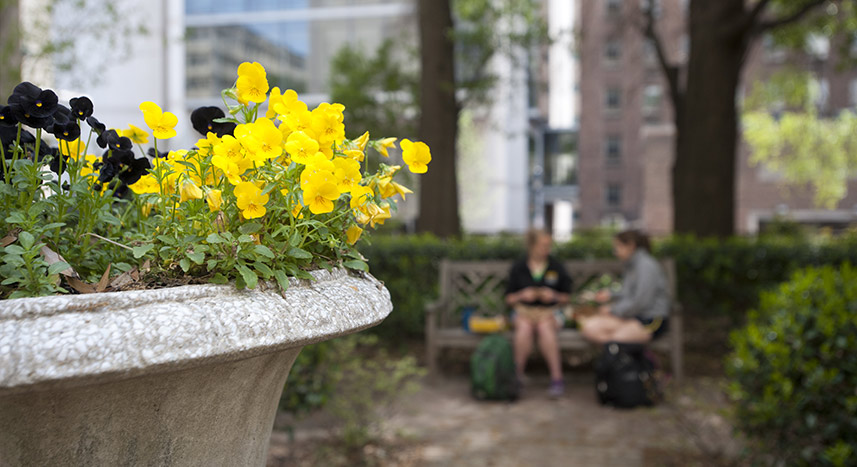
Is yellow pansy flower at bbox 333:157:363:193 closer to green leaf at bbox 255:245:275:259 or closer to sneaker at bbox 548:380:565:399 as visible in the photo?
green leaf at bbox 255:245:275:259

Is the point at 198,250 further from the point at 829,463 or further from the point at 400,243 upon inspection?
the point at 400,243

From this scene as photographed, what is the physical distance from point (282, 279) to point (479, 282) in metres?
5.92

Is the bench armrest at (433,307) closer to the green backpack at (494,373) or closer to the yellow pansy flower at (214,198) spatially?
the green backpack at (494,373)

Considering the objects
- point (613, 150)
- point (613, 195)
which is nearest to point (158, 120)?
point (613, 150)

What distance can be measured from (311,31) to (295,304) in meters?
33.6

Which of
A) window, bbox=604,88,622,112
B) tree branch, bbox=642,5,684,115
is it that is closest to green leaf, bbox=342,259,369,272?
Answer: tree branch, bbox=642,5,684,115

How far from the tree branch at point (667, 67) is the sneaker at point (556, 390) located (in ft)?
17.6

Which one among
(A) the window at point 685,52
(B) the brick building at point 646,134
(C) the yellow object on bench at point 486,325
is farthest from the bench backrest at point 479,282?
(B) the brick building at point 646,134

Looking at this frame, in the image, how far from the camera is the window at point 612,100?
51.1 m

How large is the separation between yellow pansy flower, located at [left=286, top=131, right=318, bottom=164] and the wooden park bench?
17.6 ft

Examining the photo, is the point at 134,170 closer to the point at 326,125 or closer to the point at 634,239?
the point at 326,125

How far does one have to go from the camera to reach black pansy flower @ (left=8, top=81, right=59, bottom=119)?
1.30m

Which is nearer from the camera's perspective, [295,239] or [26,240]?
[26,240]

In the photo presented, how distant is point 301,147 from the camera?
133 centimetres
